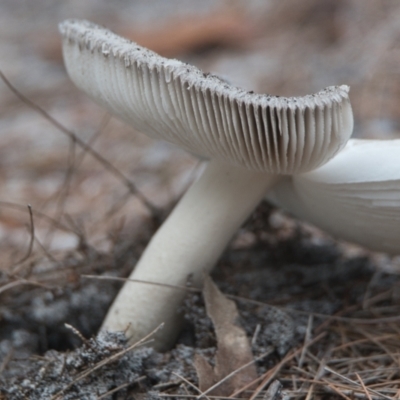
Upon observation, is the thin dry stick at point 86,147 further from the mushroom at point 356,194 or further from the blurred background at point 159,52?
the mushroom at point 356,194

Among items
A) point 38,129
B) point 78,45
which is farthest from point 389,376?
point 38,129

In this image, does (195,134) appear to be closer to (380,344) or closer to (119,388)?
(119,388)

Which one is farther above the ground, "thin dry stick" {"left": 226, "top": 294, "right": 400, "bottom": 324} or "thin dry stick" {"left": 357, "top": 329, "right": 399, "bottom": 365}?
"thin dry stick" {"left": 226, "top": 294, "right": 400, "bottom": 324}

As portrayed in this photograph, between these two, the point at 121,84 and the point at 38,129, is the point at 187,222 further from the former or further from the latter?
the point at 38,129

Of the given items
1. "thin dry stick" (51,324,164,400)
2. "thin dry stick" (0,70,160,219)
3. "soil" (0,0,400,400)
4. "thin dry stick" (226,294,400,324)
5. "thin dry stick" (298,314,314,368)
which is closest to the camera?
"thin dry stick" (51,324,164,400)

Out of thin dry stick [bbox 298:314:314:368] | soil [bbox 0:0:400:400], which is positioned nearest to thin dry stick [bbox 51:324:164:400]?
soil [bbox 0:0:400:400]

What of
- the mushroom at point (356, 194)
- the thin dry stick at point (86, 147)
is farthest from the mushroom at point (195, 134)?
the thin dry stick at point (86, 147)

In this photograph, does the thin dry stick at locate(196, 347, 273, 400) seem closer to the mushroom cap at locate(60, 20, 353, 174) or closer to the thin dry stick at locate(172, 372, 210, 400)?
the thin dry stick at locate(172, 372, 210, 400)
